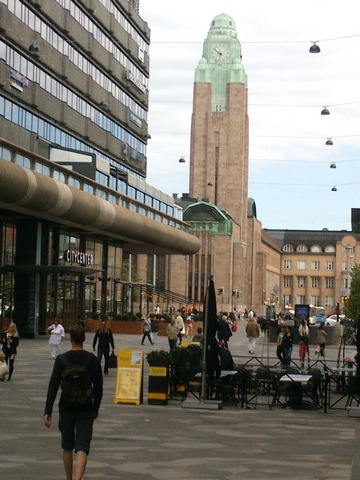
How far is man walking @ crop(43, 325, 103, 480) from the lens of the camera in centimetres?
1040

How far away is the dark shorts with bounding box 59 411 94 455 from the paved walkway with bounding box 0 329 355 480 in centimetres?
211

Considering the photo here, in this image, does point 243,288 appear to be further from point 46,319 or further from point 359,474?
point 359,474

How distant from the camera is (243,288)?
534ft

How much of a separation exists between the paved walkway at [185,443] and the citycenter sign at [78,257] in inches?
1404

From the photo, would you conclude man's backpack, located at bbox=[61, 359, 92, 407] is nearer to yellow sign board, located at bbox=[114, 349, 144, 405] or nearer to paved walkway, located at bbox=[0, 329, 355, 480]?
paved walkway, located at bbox=[0, 329, 355, 480]

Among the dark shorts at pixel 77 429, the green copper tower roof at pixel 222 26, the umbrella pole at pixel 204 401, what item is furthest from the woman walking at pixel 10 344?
the green copper tower roof at pixel 222 26

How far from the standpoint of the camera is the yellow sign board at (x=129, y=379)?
73.0 ft

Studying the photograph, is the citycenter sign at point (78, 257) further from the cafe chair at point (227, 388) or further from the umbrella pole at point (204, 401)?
the umbrella pole at point (204, 401)

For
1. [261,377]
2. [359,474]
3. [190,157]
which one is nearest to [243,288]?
[190,157]

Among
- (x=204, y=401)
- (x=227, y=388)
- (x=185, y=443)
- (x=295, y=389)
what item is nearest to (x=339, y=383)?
(x=295, y=389)

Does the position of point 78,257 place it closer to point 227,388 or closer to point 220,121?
point 227,388

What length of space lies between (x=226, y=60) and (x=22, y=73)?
114 metres

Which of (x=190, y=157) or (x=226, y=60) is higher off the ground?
(x=226, y=60)

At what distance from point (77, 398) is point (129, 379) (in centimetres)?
1200
